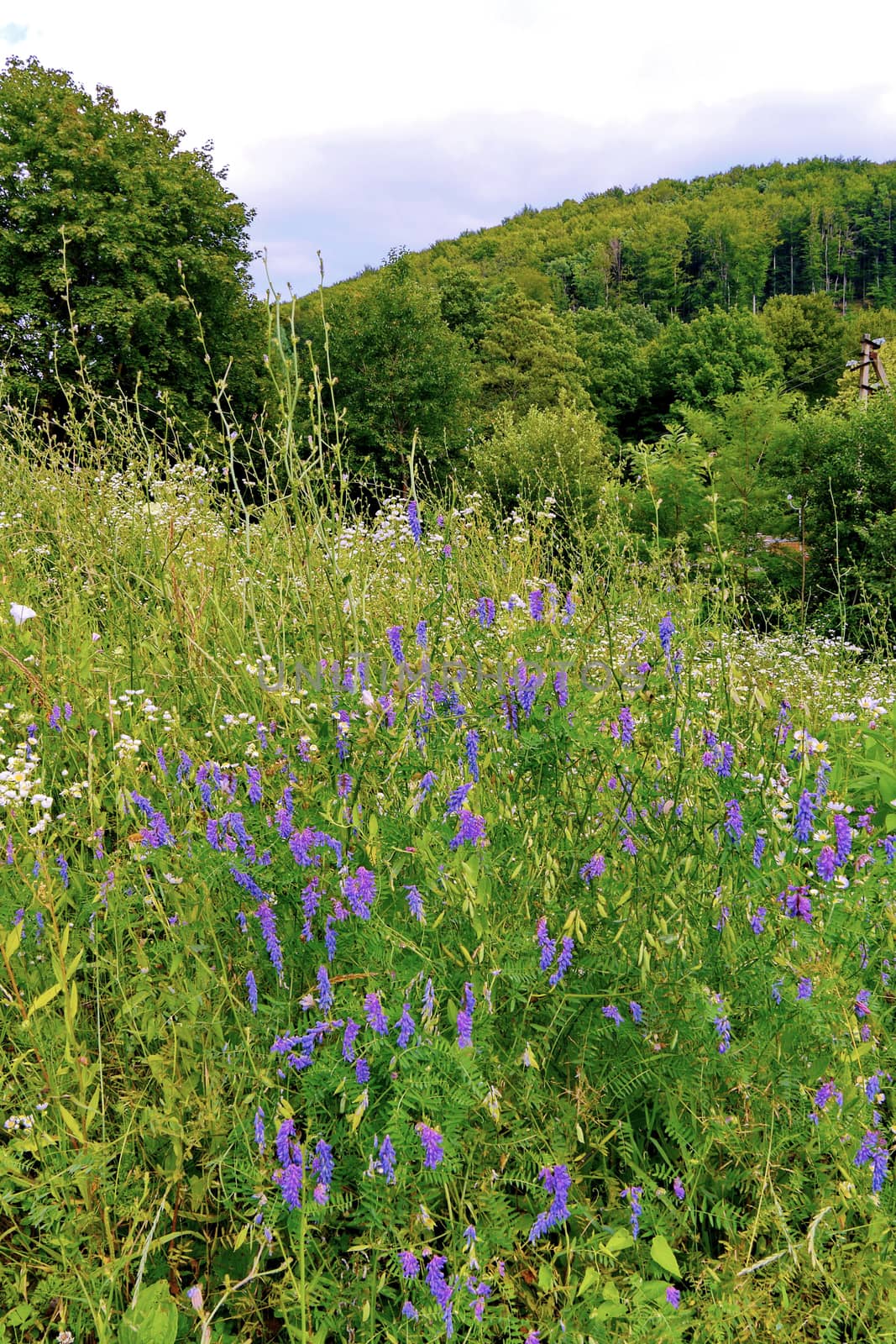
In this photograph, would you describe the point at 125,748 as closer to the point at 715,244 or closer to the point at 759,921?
the point at 759,921

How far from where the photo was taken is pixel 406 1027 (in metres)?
1.49

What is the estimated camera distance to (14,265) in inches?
910

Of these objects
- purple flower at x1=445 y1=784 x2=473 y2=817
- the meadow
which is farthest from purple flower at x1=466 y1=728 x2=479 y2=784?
purple flower at x1=445 y1=784 x2=473 y2=817

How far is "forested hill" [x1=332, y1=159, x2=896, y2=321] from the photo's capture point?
309 ft

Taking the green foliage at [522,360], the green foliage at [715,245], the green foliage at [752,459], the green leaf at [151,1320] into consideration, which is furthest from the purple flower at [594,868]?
the green foliage at [715,245]

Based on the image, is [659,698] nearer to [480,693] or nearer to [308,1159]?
[480,693]

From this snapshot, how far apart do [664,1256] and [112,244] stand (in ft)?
83.7

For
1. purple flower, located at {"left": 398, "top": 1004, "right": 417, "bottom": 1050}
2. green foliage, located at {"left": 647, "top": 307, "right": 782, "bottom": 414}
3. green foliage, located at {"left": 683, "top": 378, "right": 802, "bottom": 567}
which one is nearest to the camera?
purple flower, located at {"left": 398, "top": 1004, "right": 417, "bottom": 1050}

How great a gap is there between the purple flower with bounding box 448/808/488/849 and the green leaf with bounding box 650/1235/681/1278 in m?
0.81

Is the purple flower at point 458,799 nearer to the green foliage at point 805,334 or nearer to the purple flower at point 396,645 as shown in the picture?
the purple flower at point 396,645

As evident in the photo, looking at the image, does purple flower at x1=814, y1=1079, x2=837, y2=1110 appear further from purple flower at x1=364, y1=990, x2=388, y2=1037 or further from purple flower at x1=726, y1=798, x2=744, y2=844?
purple flower at x1=364, y1=990, x2=388, y2=1037

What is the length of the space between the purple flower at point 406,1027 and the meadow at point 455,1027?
0.08 feet

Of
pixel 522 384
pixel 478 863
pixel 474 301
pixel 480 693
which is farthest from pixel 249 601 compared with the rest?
pixel 474 301

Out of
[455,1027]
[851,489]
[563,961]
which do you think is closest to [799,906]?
[563,961]
